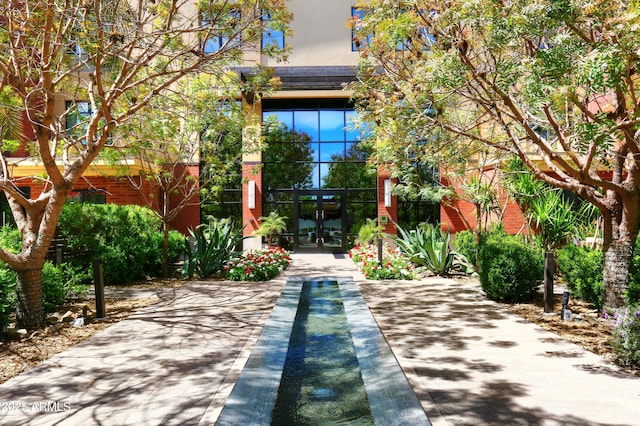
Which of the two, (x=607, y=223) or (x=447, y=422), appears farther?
(x=607, y=223)

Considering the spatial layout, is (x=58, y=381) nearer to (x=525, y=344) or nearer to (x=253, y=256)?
(x=525, y=344)

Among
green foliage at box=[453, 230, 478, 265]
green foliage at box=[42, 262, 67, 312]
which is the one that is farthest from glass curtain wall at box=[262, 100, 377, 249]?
green foliage at box=[42, 262, 67, 312]

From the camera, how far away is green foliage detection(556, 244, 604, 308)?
275 inches

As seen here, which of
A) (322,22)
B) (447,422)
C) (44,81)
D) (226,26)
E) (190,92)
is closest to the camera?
(447,422)

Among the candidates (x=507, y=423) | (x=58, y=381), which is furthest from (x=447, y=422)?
(x=58, y=381)

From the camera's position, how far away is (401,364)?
15.4 feet

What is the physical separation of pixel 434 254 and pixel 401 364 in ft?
23.6

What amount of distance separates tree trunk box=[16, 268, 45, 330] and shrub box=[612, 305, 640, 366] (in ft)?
24.9

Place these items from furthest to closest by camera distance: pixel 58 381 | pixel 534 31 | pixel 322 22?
pixel 322 22 < pixel 534 31 < pixel 58 381

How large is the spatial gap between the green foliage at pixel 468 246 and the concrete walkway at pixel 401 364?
4.08 m

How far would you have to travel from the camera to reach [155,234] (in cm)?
1209

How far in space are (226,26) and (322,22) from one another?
43.8ft

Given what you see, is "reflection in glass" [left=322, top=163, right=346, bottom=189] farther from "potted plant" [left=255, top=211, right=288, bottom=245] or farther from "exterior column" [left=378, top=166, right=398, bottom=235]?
"potted plant" [left=255, top=211, right=288, bottom=245]

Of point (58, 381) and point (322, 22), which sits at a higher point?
point (322, 22)
